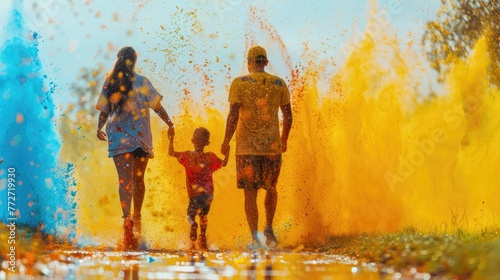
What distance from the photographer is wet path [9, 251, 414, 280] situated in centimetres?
683

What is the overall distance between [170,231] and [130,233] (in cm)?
350

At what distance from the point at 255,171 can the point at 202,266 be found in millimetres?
3790

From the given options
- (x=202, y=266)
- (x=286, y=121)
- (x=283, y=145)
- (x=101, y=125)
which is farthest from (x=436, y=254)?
(x=101, y=125)

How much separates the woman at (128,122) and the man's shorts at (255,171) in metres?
1.11

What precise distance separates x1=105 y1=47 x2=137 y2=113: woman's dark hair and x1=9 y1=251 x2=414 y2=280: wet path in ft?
7.69

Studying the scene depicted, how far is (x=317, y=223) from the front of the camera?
43.9 ft

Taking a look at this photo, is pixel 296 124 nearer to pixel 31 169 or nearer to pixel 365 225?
pixel 365 225

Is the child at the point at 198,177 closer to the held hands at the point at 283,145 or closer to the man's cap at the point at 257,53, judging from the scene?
the held hands at the point at 283,145

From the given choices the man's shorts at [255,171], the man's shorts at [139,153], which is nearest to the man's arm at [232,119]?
the man's shorts at [255,171]

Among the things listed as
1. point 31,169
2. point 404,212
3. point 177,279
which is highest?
point 31,169

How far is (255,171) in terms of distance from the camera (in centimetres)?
1144

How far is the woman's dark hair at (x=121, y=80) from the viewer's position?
36.6 ft

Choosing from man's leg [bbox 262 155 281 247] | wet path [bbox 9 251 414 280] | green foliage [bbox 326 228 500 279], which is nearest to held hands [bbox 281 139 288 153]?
man's leg [bbox 262 155 281 247]

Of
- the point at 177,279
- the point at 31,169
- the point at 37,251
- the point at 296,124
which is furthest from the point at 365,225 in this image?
the point at 177,279
